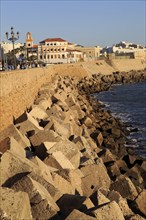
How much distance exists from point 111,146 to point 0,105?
360 centimetres

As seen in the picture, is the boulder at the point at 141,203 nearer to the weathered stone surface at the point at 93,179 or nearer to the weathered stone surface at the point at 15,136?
the weathered stone surface at the point at 93,179

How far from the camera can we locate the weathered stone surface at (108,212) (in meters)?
4.21

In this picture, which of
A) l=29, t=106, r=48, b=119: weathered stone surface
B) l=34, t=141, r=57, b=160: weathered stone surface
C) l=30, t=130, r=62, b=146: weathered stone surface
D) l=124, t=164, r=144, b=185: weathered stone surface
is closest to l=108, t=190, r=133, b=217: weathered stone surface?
l=34, t=141, r=57, b=160: weathered stone surface

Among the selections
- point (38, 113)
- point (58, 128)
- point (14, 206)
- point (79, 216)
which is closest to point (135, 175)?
point (58, 128)

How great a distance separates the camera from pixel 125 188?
20.7 ft

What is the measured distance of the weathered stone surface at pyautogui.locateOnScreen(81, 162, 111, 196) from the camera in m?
6.04

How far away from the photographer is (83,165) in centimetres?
677

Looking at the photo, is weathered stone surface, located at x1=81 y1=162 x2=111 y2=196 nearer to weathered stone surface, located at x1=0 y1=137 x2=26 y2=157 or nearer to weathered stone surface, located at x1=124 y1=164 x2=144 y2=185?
weathered stone surface, located at x1=0 y1=137 x2=26 y2=157

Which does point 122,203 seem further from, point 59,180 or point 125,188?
point 125,188

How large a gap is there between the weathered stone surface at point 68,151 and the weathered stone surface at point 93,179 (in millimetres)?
Answer: 264

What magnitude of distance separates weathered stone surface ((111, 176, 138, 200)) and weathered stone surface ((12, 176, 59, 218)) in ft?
6.20

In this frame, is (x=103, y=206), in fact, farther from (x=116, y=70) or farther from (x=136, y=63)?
(x=136, y=63)

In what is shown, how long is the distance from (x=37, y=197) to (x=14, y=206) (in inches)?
23.8

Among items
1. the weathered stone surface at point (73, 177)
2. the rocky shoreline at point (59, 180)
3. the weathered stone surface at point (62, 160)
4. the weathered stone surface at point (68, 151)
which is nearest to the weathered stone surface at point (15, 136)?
the rocky shoreline at point (59, 180)
